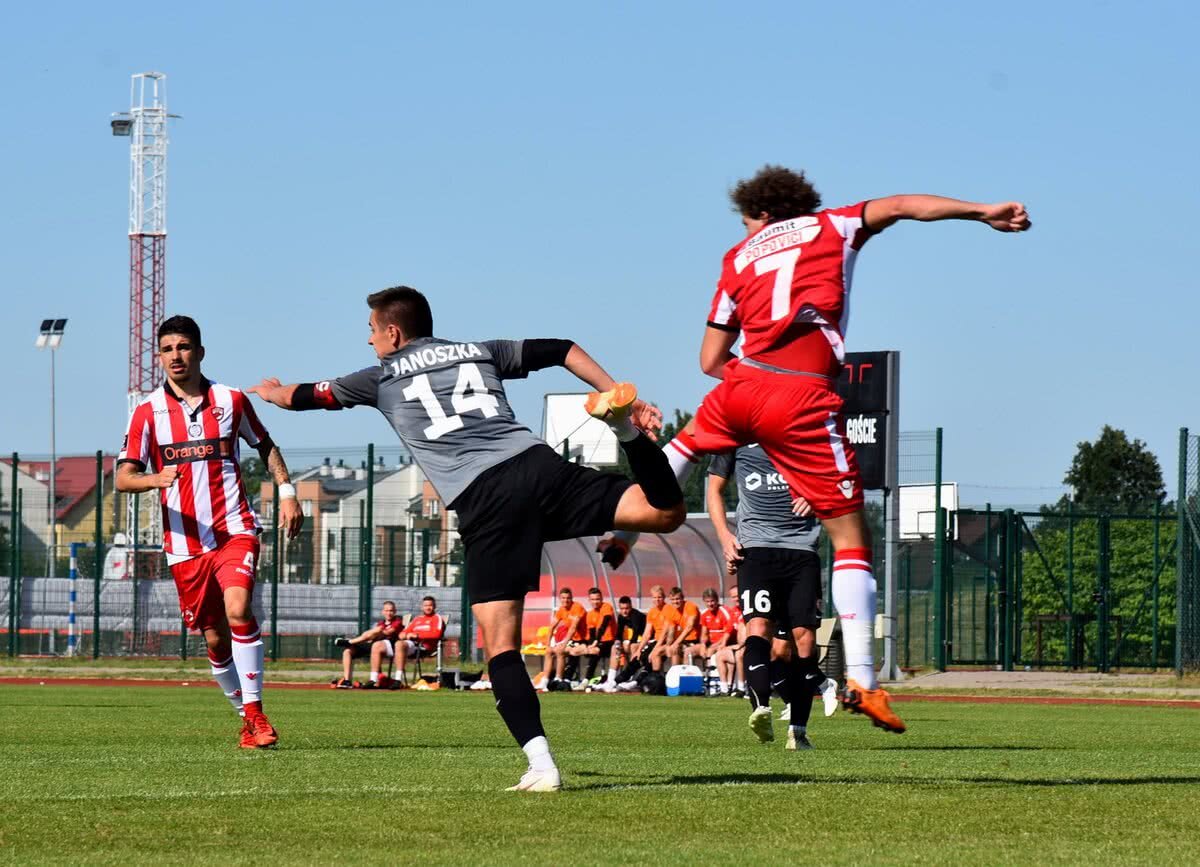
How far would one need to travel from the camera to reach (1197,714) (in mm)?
17281

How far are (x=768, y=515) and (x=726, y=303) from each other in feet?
10.4

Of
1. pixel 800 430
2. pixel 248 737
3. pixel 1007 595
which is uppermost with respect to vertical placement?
pixel 800 430

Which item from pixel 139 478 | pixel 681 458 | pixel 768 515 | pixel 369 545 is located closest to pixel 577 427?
pixel 369 545

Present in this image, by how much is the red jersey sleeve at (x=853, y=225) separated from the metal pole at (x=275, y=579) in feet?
83.2

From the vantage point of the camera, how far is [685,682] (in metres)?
23.3

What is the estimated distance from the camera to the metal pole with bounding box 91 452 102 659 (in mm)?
32844

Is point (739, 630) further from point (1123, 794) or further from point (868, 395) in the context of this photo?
point (1123, 794)

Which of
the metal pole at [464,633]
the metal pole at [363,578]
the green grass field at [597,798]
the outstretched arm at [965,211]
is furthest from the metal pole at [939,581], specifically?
the outstretched arm at [965,211]

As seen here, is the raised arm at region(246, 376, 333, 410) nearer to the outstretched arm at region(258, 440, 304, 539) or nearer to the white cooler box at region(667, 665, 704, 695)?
the outstretched arm at region(258, 440, 304, 539)

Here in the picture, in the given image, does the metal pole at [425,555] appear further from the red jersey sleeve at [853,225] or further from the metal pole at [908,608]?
the red jersey sleeve at [853,225]

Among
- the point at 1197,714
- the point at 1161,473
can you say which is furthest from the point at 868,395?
the point at 1161,473

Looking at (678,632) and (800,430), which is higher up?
(800,430)

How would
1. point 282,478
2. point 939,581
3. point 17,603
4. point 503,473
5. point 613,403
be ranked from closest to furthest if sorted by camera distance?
point 613,403 < point 503,473 < point 282,478 < point 939,581 < point 17,603

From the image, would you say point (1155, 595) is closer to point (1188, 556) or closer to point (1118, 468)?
point (1188, 556)
